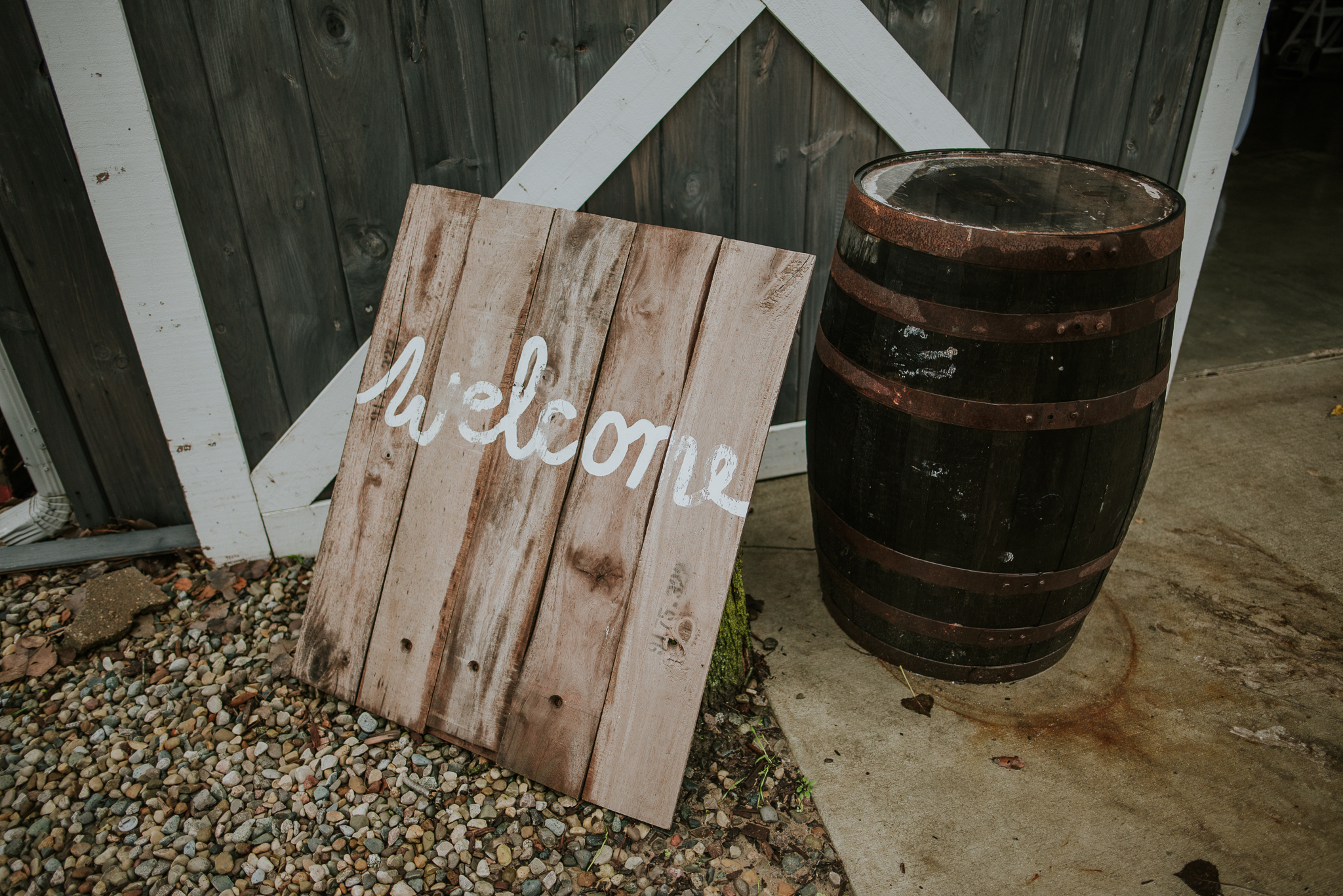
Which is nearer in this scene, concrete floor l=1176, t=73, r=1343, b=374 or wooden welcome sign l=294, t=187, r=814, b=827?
wooden welcome sign l=294, t=187, r=814, b=827

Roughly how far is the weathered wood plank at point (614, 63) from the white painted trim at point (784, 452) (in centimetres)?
88

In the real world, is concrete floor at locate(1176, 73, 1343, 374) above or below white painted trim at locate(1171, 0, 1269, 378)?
below

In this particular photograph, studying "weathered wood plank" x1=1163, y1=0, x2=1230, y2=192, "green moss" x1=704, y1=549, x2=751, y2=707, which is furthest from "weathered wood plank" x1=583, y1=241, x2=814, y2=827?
"weathered wood plank" x1=1163, y1=0, x2=1230, y2=192

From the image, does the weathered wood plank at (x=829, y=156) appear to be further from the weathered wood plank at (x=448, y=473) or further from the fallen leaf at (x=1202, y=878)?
the fallen leaf at (x=1202, y=878)

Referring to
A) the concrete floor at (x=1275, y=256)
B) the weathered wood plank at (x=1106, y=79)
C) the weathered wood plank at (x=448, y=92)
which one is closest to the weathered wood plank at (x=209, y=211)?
the weathered wood plank at (x=448, y=92)

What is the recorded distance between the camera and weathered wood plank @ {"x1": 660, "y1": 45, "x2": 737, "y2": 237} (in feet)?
7.41

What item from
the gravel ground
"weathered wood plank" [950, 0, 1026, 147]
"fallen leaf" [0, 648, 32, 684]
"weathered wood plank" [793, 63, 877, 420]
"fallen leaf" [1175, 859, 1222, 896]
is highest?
"weathered wood plank" [950, 0, 1026, 147]

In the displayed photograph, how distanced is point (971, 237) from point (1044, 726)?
3.81 ft

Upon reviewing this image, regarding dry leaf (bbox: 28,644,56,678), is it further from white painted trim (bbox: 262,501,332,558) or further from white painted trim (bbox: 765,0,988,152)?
white painted trim (bbox: 765,0,988,152)

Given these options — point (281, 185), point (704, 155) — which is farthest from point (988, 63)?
point (281, 185)

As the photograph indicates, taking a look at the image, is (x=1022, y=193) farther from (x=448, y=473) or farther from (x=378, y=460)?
(x=378, y=460)

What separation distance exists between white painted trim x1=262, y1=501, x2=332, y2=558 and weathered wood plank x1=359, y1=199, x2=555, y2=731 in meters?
0.71

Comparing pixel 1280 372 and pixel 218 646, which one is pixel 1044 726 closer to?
pixel 218 646

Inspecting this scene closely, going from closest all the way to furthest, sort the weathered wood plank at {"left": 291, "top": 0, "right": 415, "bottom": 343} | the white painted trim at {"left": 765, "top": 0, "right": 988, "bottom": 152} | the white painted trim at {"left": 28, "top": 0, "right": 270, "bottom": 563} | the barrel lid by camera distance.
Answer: the barrel lid, the white painted trim at {"left": 28, "top": 0, "right": 270, "bottom": 563}, the weathered wood plank at {"left": 291, "top": 0, "right": 415, "bottom": 343}, the white painted trim at {"left": 765, "top": 0, "right": 988, "bottom": 152}
